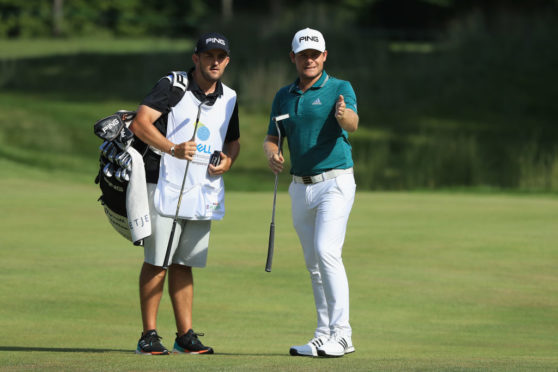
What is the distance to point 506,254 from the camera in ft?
37.0

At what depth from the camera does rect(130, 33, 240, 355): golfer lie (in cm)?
635

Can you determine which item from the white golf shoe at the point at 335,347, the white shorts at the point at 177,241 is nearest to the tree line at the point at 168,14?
the white shorts at the point at 177,241

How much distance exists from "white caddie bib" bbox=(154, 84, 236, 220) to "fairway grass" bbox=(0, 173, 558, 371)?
0.87 metres

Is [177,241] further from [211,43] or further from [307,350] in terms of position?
[211,43]

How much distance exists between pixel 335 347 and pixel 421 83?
3079 cm

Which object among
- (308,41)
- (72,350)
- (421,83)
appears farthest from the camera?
(421,83)

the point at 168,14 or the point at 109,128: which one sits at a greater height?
the point at 168,14

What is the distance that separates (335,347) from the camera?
247 inches

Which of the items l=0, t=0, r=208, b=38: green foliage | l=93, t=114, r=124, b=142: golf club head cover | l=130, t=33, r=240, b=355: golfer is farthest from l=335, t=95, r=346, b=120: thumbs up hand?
l=0, t=0, r=208, b=38: green foliage

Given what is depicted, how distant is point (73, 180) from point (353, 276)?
12.0 m

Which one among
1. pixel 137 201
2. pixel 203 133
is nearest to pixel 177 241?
pixel 137 201

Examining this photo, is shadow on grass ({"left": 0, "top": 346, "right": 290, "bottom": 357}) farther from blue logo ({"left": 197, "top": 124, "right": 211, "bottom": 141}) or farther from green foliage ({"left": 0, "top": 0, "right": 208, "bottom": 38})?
green foliage ({"left": 0, "top": 0, "right": 208, "bottom": 38})

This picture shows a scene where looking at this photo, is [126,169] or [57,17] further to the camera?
[57,17]

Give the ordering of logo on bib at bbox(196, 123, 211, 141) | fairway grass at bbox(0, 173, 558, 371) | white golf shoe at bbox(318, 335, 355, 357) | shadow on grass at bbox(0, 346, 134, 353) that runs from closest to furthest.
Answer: white golf shoe at bbox(318, 335, 355, 357) < fairway grass at bbox(0, 173, 558, 371) < logo on bib at bbox(196, 123, 211, 141) < shadow on grass at bbox(0, 346, 134, 353)
